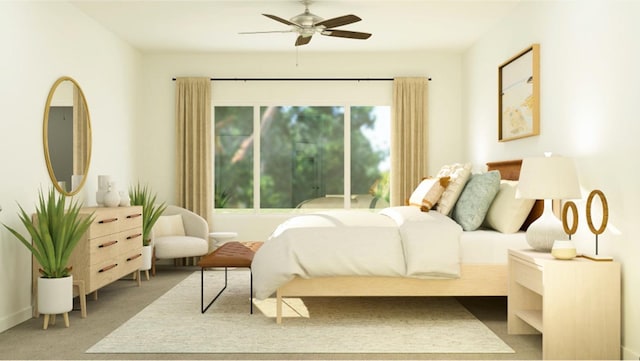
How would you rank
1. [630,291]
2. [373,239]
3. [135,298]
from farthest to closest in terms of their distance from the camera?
[135,298] → [373,239] → [630,291]

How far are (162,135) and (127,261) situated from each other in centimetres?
256

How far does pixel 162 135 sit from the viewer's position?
7.43 meters

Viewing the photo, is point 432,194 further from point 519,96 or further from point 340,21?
point 340,21

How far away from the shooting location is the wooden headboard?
14.6ft

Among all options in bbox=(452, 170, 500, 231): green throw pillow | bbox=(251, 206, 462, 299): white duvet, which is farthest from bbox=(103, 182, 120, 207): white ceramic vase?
bbox=(452, 170, 500, 231): green throw pillow

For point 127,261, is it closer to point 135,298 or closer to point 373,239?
point 135,298

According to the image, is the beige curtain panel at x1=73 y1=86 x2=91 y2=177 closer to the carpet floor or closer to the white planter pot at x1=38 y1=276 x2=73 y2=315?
the carpet floor

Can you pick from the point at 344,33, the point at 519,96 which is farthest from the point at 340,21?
the point at 519,96

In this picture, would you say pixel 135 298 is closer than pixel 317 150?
Yes

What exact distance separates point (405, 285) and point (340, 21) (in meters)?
2.26

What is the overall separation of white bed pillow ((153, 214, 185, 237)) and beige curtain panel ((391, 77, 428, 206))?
2665 millimetres

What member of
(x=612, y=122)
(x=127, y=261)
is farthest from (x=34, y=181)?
(x=612, y=122)

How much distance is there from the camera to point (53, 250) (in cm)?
405

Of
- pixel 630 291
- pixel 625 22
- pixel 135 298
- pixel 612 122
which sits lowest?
pixel 135 298
